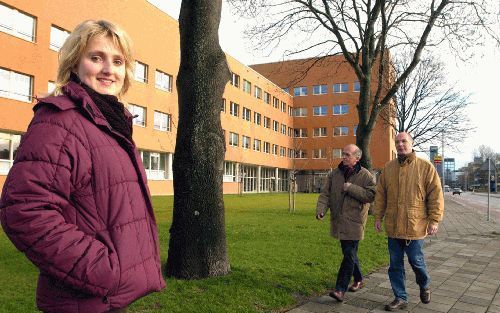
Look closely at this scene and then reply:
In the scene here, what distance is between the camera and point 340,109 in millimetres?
62375

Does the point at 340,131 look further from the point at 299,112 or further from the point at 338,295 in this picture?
the point at 338,295

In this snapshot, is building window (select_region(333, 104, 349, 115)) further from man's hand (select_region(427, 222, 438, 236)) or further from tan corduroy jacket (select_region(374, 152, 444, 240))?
man's hand (select_region(427, 222, 438, 236))

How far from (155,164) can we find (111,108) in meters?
34.5

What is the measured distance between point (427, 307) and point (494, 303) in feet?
3.14

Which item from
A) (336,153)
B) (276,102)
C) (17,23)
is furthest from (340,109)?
(17,23)

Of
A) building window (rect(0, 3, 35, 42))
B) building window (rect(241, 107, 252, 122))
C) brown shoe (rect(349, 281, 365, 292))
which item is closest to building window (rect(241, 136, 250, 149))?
building window (rect(241, 107, 252, 122))

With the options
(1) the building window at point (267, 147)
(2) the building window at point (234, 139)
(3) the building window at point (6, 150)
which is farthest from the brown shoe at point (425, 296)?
(1) the building window at point (267, 147)

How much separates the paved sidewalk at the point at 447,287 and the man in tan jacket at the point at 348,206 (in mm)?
281

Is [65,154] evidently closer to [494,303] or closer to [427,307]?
[427,307]

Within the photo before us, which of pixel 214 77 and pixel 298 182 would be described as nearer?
pixel 214 77

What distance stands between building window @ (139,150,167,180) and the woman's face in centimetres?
A: 3272

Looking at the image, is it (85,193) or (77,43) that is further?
(77,43)

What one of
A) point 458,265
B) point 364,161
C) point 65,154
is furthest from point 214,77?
point 364,161

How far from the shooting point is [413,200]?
5188 millimetres
